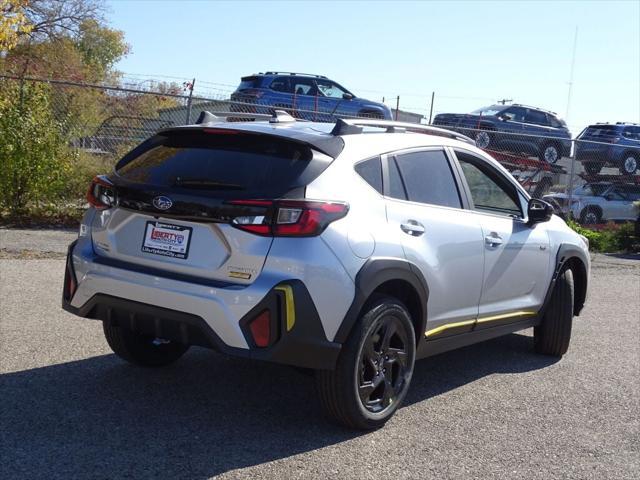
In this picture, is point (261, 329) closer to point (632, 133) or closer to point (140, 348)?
point (140, 348)

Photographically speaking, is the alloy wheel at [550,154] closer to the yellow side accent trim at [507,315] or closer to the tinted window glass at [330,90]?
the tinted window glass at [330,90]

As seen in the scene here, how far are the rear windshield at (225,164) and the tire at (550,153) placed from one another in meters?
18.4

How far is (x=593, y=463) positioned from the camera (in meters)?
4.66

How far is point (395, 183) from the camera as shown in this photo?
204 inches

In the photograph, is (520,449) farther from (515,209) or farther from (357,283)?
(515,209)

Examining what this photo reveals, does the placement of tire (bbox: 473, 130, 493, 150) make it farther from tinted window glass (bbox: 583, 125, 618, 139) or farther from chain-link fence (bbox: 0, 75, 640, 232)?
tinted window glass (bbox: 583, 125, 618, 139)

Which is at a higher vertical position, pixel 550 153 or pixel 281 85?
pixel 281 85

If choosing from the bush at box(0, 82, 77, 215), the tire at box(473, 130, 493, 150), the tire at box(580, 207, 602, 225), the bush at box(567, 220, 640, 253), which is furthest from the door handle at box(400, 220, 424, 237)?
the tire at box(580, 207, 602, 225)

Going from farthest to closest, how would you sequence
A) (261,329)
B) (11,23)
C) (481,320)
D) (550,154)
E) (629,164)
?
(629,164), (550,154), (11,23), (481,320), (261,329)

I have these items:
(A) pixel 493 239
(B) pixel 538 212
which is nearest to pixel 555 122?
(B) pixel 538 212

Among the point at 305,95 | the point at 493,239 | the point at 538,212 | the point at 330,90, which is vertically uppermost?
the point at 330,90

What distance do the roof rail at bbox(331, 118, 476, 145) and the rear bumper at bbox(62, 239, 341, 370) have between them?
1197 mm

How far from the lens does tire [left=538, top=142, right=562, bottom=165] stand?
72.7 feet

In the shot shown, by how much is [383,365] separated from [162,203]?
1.60 m
